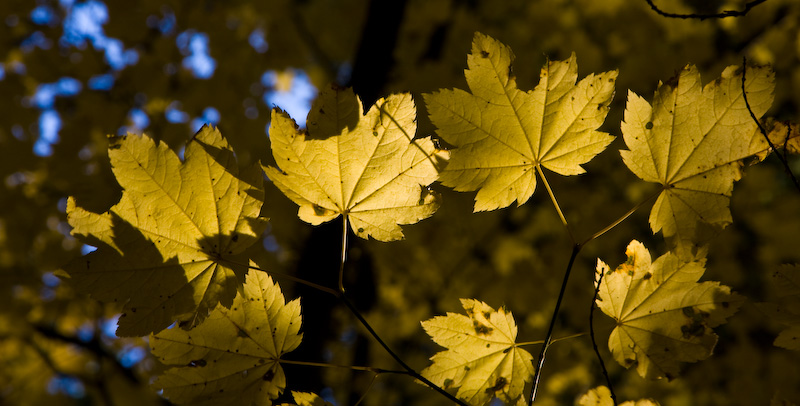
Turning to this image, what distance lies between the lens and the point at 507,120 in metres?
0.93

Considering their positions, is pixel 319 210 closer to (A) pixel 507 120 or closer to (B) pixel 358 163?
(B) pixel 358 163

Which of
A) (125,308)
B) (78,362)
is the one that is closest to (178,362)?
(125,308)

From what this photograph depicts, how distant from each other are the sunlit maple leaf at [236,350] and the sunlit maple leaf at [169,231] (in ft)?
0.12

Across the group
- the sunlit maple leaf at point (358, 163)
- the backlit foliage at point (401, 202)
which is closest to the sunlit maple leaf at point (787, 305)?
the backlit foliage at point (401, 202)

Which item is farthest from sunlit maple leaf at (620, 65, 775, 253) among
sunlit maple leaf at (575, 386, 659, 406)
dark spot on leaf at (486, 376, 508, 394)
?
dark spot on leaf at (486, 376, 508, 394)

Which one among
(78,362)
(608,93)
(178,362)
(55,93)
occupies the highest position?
(608,93)

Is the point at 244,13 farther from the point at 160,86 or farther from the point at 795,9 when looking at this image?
the point at 795,9

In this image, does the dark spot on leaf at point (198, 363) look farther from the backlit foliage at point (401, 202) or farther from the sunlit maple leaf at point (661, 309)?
the sunlit maple leaf at point (661, 309)

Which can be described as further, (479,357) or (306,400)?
(479,357)

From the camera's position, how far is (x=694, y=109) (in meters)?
0.88

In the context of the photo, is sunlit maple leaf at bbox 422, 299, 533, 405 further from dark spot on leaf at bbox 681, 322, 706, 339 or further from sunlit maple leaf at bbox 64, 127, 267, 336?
sunlit maple leaf at bbox 64, 127, 267, 336

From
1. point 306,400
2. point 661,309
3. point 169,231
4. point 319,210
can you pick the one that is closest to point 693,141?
point 661,309

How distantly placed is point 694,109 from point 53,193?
411 cm

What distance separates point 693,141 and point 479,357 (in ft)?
1.96
